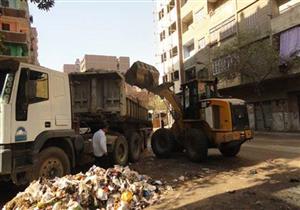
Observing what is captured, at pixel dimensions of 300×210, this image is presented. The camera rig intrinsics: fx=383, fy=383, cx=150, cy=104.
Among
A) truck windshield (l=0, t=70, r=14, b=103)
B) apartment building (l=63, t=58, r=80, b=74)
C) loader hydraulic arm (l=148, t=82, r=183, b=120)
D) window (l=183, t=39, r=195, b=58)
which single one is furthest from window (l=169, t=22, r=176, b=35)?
truck windshield (l=0, t=70, r=14, b=103)

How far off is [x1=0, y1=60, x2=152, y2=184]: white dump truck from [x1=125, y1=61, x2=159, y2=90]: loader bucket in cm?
48

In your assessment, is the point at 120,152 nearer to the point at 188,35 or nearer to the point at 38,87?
the point at 38,87

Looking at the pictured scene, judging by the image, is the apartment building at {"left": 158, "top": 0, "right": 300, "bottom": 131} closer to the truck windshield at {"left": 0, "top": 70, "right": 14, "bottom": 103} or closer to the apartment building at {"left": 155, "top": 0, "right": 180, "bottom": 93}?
the apartment building at {"left": 155, "top": 0, "right": 180, "bottom": 93}

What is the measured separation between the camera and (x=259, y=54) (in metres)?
27.4

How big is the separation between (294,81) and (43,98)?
75.2ft

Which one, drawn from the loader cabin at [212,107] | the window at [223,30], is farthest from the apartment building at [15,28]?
the loader cabin at [212,107]

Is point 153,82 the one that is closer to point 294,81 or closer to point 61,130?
point 61,130

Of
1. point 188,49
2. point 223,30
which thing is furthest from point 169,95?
point 188,49

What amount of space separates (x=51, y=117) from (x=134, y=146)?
5267 millimetres

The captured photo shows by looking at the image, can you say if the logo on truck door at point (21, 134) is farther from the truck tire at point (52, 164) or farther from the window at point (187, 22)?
the window at point (187, 22)

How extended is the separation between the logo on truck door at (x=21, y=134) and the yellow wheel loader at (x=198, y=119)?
17.1ft

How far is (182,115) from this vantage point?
14266 millimetres

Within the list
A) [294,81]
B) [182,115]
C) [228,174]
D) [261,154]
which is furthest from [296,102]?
Result: [228,174]

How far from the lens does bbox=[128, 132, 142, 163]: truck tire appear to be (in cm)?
1381
